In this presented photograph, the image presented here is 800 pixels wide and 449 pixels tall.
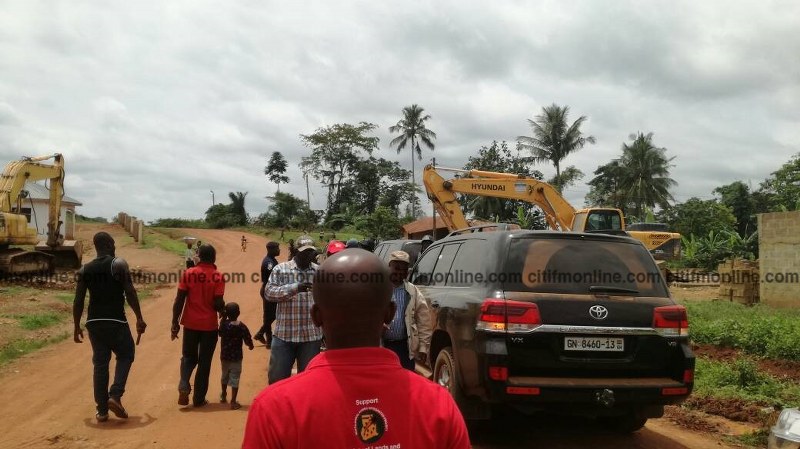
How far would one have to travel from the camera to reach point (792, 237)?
13312 millimetres

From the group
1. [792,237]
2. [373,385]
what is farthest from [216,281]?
[792,237]

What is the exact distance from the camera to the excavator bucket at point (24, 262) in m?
17.1

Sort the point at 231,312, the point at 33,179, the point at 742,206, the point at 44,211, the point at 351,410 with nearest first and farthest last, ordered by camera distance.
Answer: the point at 351,410 → the point at 231,312 → the point at 33,179 → the point at 44,211 → the point at 742,206

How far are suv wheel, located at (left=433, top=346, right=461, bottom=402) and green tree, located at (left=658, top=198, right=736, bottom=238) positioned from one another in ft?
127

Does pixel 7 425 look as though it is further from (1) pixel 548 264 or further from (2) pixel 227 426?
(1) pixel 548 264

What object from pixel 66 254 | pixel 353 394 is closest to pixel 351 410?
pixel 353 394

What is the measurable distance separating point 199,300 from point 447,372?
9.12 ft

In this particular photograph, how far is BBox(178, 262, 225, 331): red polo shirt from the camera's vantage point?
247 inches

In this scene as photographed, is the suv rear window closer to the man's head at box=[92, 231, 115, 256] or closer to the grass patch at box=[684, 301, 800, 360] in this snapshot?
the man's head at box=[92, 231, 115, 256]

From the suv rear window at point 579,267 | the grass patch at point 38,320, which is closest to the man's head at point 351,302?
the suv rear window at point 579,267

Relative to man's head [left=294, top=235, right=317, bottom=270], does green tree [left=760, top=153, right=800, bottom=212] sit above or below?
above

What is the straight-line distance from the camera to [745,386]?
23.1 ft

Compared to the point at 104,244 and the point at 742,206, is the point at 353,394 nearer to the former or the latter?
the point at 104,244

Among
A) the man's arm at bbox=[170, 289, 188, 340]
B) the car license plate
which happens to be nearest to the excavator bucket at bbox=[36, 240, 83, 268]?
the man's arm at bbox=[170, 289, 188, 340]
